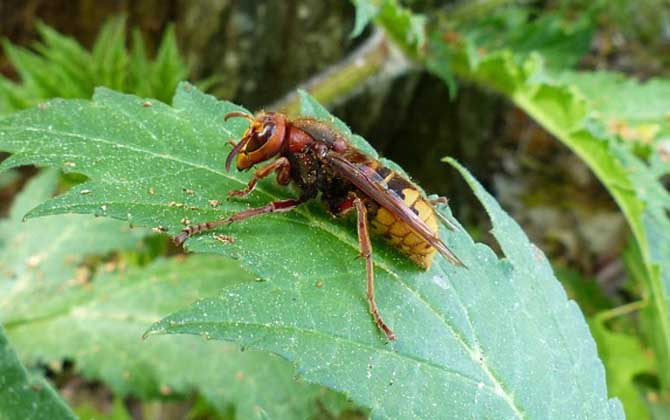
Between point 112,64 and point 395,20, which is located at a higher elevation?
point 395,20

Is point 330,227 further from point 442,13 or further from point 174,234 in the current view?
point 442,13

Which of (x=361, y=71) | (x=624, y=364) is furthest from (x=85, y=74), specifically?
(x=624, y=364)

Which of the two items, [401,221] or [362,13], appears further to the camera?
[362,13]

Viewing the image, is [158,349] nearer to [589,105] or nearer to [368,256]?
[368,256]

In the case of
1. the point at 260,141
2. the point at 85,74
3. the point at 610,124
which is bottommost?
the point at 85,74

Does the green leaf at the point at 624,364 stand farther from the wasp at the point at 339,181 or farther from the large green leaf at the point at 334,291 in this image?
the wasp at the point at 339,181

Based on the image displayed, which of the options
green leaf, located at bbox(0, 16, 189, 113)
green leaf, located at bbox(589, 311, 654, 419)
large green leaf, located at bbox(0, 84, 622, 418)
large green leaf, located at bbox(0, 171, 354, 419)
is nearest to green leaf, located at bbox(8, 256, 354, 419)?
large green leaf, located at bbox(0, 171, 354, 419)

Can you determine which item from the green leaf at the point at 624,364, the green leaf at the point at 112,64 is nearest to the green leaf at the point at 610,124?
the green leaf at the point at 624,364
